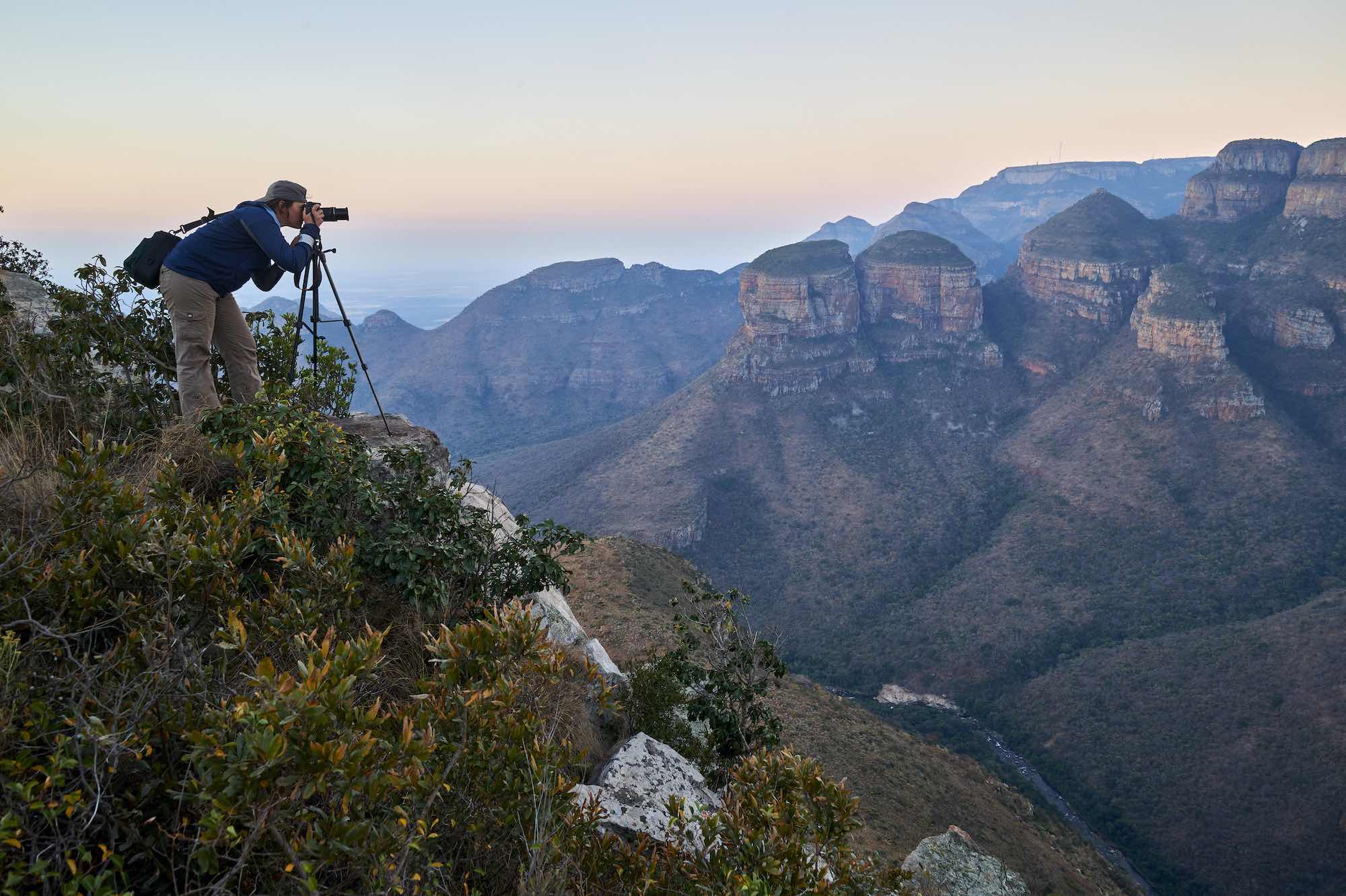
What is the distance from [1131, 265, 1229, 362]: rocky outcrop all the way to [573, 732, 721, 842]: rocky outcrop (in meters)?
72.7

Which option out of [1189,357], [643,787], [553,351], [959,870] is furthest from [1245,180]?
[643,787]

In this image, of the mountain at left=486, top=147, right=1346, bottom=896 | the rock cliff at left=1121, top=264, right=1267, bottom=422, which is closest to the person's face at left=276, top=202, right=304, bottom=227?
the mountain at left=486, top=147, right=1346, bottom=896

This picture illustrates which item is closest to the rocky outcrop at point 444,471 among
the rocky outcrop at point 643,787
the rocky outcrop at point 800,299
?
the rocky outcrop at point 643,787

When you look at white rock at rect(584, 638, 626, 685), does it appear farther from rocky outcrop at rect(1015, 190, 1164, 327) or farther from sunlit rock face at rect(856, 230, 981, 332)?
rocky outcrop at rect(1015, 190, 1164, 327)

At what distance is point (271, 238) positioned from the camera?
584 centimetres

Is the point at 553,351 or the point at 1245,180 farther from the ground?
the point at 1245,180

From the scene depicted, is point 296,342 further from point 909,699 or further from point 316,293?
point 909,699

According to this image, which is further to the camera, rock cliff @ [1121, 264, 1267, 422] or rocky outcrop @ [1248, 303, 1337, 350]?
rocky outcrop @ [1248, 303, 1337, 350]

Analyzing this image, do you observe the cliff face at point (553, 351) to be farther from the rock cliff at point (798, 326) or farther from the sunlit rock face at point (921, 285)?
the sunlit rock face at point (921, 285)

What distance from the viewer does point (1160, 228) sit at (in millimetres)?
84125

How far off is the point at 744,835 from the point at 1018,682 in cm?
4314

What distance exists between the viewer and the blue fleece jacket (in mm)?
5848

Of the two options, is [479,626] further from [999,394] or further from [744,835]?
[999,394]

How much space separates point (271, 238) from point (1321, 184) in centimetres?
9695
